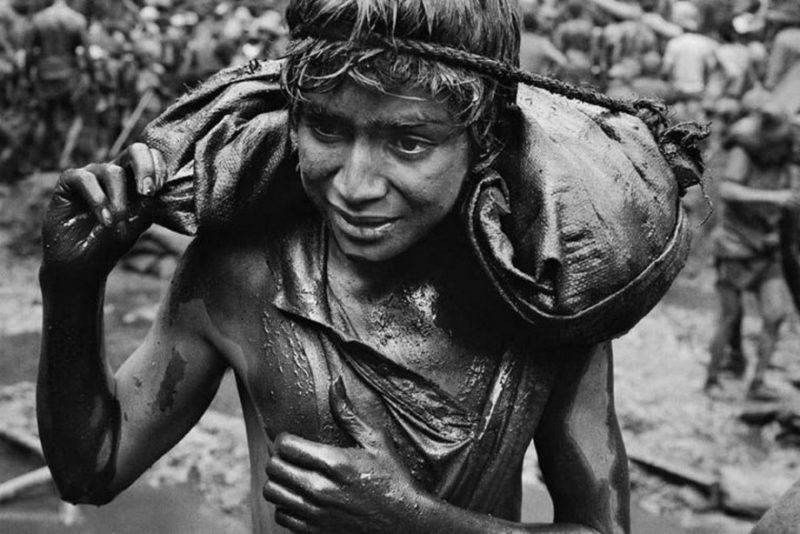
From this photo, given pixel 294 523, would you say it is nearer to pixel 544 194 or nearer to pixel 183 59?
pixel 544 194

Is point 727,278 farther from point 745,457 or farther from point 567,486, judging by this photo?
point 567,486

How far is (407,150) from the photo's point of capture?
59.3 inches

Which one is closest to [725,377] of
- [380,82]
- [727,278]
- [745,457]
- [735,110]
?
[727,278]

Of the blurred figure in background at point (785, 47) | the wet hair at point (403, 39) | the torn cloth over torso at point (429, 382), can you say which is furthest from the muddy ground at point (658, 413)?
the wet hair at point (403, 39)

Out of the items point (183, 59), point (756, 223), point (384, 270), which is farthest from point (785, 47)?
point (384, 270)

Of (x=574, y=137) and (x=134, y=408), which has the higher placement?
(x=574, y=137)

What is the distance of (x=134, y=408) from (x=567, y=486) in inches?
30.5

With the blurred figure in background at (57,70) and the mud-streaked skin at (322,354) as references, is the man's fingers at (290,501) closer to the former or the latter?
the mud-streaked skin at (322,354)

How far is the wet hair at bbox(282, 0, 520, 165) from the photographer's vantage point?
1.44 m

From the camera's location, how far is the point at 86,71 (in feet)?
40.0

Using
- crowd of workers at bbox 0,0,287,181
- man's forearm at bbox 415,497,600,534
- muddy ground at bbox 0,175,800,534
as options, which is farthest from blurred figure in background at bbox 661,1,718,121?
man's forearm at bbox 415,497,600,534

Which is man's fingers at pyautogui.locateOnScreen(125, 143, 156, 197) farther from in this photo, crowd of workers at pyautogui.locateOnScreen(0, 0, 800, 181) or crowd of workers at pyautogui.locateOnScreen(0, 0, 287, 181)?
crowd of workers at pyautogui.locateOnScreen(0, 0, 287, 181)

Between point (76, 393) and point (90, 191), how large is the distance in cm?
39

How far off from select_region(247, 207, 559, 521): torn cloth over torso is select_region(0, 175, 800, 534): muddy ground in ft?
12.0
